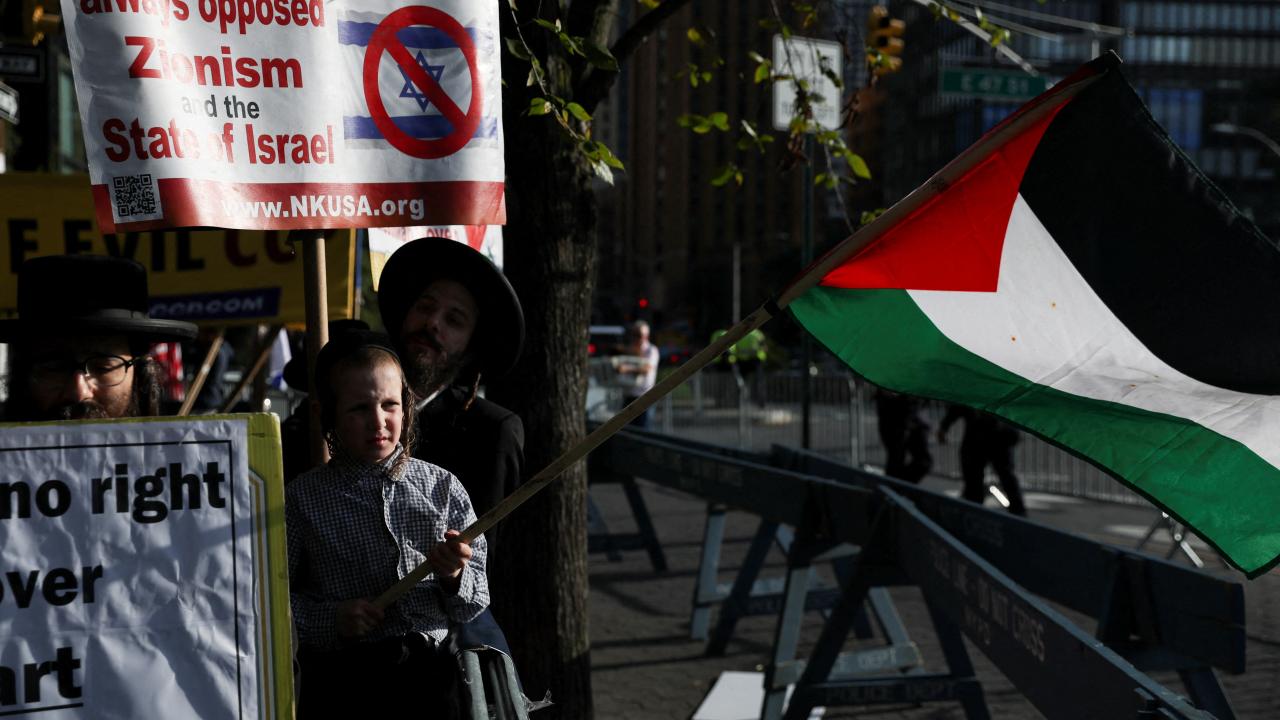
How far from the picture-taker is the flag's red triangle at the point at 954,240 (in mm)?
3156

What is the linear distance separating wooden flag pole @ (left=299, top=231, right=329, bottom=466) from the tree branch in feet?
6.19

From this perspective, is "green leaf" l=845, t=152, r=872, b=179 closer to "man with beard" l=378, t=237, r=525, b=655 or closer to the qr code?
"man with beard" l=378, t=237, r=525, b=655

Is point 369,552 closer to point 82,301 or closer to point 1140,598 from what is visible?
point 82,301

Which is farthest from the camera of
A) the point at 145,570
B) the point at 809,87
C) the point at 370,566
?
the point at 809,87

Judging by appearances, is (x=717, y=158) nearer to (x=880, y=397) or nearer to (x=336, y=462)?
(x=880, y=397)

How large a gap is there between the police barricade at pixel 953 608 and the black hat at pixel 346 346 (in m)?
1.73

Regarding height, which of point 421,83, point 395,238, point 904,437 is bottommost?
point 904,437

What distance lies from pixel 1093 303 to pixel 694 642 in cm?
550

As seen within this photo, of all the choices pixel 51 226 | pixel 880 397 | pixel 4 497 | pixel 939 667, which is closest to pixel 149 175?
pixel 4 497

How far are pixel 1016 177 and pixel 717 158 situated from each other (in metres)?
138

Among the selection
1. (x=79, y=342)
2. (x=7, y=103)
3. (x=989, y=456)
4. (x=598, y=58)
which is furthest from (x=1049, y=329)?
(x=989, y=456)

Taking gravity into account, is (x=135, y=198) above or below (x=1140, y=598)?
above

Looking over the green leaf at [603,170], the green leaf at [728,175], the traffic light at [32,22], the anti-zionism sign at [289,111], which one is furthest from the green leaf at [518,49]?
the traffic light at [32,22]

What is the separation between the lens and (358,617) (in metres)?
2.66
